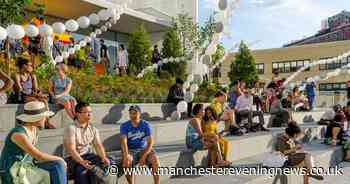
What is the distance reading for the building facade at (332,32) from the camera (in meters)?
76.6

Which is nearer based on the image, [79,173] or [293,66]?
[79,173]

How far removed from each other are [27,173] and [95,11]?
19295mm

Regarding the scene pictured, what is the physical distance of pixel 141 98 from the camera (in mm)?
10805

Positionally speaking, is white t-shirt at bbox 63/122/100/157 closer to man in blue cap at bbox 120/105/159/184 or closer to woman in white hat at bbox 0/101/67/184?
man in blue cap at bbox 120/105/159/184

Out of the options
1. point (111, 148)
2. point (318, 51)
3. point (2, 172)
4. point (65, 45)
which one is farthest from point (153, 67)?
point (318, 51)

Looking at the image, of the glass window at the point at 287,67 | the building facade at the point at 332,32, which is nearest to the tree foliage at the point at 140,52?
the glass window at the point at 287,67

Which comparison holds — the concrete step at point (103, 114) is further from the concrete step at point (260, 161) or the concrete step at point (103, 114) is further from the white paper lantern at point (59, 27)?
the concrete step at point (260, 161)

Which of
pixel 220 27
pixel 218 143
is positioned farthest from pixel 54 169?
pixel 220 27

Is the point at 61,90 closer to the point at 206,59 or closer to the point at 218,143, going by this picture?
the point at 218,143

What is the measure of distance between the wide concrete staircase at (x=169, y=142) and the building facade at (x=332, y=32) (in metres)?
69.2

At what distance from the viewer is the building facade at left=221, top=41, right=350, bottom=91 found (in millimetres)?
43656

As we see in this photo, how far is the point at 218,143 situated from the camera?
21.1 ft

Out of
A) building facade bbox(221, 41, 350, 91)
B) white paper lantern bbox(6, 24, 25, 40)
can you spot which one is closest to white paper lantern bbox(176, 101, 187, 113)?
white paper lantern bbox(6, 24, 25, 40)

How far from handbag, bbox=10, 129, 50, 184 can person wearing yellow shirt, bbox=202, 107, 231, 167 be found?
331 cm
